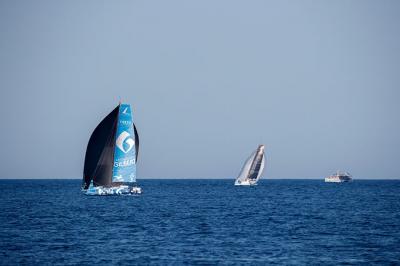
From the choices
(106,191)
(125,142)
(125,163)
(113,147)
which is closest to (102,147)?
(113,147)

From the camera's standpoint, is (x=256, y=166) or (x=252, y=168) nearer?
(x=256, y=166)

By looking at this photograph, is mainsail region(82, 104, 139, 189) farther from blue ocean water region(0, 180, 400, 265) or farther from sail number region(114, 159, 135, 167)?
blue ocean water region(0, 180, 400, 265)

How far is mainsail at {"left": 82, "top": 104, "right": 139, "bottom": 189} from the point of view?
93750 mm

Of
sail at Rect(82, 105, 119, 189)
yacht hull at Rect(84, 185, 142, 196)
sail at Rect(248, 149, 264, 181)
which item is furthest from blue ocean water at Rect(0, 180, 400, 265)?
sail at Rect(248, 149, 264, 181)

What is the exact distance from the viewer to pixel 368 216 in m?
73.5

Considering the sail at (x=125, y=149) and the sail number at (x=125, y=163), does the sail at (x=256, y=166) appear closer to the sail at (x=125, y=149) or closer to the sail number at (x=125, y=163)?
the sail at (x=125, y=149)

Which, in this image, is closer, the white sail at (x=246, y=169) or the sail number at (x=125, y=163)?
the sail number at (x=125, y=163)

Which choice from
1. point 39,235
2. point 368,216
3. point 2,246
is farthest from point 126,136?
point 2,246

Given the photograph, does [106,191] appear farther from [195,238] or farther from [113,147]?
[195,238]

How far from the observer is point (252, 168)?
182 m

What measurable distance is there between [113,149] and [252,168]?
90.4 meters

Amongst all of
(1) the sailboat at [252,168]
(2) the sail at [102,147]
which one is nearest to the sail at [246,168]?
(1) the sailboat at [252,168]

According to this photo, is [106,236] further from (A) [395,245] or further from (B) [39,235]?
(A) [395,245]

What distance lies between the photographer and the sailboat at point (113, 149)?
93812 millimetres
